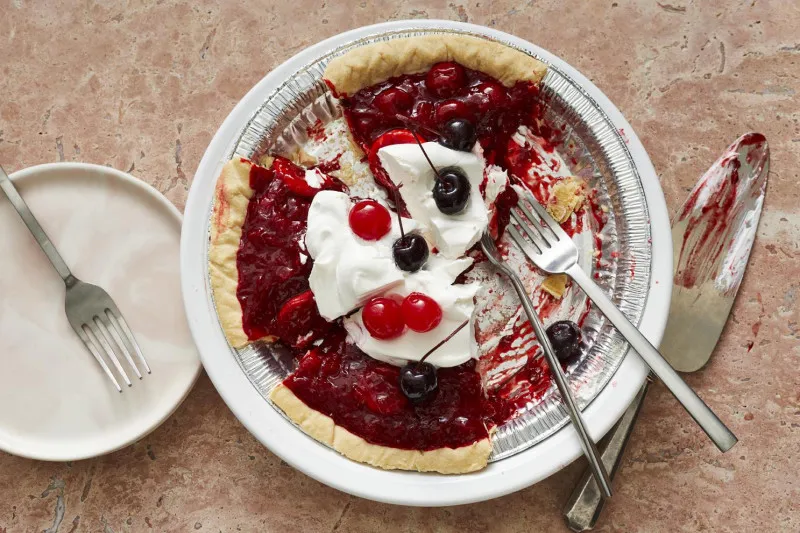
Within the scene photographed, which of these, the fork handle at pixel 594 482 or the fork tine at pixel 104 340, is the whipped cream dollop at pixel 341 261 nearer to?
the fork tine at pixel 104 340

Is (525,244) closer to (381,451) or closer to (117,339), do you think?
(381,451)

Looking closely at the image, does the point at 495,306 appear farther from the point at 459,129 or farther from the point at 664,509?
the point at 664,509

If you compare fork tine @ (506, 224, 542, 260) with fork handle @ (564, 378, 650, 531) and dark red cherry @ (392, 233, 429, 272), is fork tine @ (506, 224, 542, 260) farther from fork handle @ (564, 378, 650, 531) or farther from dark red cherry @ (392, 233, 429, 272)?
fork handle @ (564, 378, 650, 531)

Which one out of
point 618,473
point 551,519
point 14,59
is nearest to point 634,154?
point 618,473

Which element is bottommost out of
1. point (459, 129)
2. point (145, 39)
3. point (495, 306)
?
point (495, 306)

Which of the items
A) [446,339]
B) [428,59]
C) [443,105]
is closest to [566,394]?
[446,339]
